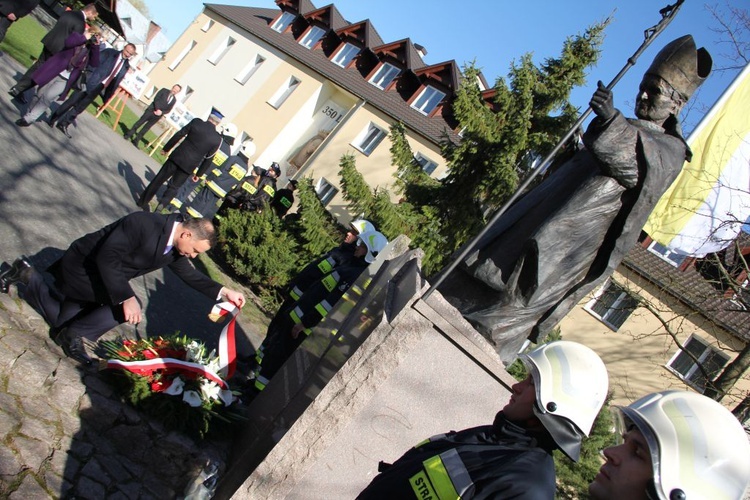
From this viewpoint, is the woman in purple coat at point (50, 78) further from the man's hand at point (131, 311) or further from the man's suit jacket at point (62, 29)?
the man's hand at point (131, 311)

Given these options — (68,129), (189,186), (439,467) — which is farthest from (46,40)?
(439,467)

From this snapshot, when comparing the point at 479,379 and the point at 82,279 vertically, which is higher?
the point at 479,379

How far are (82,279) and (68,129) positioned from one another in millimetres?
8305

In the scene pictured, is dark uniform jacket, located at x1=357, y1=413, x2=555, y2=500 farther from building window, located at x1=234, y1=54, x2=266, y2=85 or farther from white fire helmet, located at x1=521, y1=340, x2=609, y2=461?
building window, located at x1=234, y1=54, x2=266, y2=85

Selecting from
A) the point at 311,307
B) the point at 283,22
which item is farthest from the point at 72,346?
the point at 283,22

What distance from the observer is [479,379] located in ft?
12.3

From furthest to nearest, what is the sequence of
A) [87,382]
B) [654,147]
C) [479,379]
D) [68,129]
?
[68,129] → [87,382] → [654,147] → [479,379]

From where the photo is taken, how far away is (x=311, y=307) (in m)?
6.88

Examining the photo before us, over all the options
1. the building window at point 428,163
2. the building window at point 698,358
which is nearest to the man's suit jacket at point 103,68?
the building window at point 428,163

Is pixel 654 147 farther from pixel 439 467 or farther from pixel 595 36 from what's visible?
pixel 595 36

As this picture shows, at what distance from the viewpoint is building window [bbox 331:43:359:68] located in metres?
35.9

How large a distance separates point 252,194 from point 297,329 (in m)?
7.70

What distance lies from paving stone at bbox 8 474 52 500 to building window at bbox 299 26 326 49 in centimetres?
3619

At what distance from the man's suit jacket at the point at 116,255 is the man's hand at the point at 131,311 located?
4 centimetres
